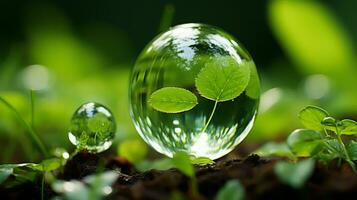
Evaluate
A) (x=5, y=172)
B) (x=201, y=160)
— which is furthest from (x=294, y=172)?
(x=5, y=172)

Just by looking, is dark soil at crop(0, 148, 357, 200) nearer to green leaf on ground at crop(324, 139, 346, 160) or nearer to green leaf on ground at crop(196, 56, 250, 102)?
green leaf on ground at crop(324, 139, 346, 160)

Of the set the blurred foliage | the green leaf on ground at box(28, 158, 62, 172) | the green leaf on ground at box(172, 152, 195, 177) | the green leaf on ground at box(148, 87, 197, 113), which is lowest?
the green leaf on ground at box(172, 152, 195, 177)

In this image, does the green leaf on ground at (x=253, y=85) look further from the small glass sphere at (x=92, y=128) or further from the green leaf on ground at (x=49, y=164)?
the green leaf on ground at (x=49, y=164)

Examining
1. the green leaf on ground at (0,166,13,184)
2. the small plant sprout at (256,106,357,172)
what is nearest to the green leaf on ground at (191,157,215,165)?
the small plant sprout at (256,106,357,172)

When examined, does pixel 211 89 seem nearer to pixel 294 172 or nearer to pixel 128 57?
pixel 294 172

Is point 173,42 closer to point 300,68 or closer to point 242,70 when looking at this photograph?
point 242,70

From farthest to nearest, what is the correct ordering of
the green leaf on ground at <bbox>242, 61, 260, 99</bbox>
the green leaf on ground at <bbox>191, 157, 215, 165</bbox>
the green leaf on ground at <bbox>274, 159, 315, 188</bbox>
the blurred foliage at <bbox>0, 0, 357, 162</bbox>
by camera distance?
the blurred foliage at <bbox>0, 0, 357, 162</bbox>
the green leaf on ground at <bbox>242, 61, 260, 99</bbox>
the green leaf on ground at <bbox>191, 157, 215, 165</bbox>
the green leaf on ground at <bbox>274, 159, 315, 188</bbox>

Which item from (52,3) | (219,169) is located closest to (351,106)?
(219,169)

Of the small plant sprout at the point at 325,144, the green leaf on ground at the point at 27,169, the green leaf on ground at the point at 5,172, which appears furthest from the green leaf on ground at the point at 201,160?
the green leaf on ground at the point at 5,172
